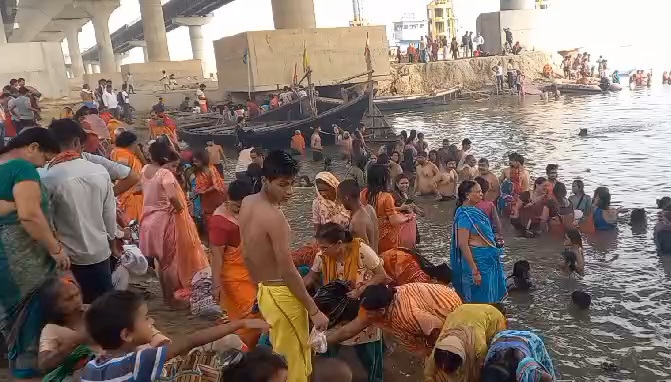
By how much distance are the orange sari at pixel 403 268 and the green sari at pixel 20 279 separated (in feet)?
7.82

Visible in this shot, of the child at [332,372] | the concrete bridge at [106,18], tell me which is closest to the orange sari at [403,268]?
the child at [332,372]

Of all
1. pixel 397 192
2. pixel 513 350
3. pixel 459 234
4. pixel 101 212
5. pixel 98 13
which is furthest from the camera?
pixel 98 13

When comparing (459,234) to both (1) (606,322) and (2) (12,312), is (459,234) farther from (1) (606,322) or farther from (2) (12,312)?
(2) (12,312)

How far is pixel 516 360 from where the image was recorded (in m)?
3.06

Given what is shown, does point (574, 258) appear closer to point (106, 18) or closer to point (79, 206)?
point (79, 206)

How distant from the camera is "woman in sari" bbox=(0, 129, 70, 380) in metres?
3.17

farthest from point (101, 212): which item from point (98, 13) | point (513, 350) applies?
point (98, 13)

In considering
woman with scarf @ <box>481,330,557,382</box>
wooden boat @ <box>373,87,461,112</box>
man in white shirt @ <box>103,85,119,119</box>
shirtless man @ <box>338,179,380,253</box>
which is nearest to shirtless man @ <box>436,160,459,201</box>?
shirtless man @ <box>338,179,380,253</box>

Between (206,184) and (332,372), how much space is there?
3.46 m

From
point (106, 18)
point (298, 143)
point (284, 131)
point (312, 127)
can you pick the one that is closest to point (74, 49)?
point (106, 18)

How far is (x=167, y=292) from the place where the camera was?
5453mm

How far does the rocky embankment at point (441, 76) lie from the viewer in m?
34.1

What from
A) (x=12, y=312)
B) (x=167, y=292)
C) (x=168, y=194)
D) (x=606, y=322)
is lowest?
(x=606, y=322)

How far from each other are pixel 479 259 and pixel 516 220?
3.97 m
